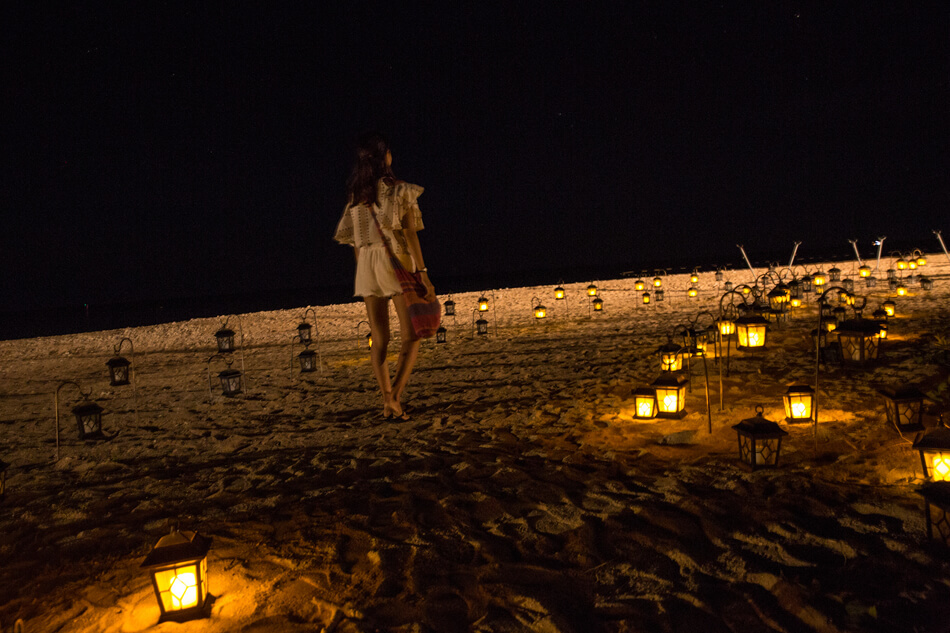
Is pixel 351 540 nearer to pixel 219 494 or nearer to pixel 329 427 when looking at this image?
pixel 219 494

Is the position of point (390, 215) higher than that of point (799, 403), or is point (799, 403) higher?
point (390, 215)

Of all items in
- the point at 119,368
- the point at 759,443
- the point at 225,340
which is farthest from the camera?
the point at 225,340

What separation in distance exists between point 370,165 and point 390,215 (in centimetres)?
55

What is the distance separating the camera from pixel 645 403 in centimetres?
619

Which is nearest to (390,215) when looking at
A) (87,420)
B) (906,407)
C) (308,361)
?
(87,420)

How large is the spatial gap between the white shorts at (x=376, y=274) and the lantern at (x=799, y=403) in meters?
3.91

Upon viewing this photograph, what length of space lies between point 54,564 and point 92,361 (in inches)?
617

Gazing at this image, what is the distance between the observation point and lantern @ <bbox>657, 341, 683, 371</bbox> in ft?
22.3

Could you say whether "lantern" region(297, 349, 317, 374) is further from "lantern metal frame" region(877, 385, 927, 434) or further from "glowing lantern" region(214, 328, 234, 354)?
"lantern metal frame" region(877, 385, 927, 434)

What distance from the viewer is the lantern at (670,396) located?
20.0ft

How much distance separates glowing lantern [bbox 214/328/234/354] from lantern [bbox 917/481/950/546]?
9839mm

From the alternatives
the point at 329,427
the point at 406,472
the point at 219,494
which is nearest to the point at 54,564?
the point at 219,494

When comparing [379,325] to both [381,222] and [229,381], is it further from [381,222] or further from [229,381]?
[229,381]

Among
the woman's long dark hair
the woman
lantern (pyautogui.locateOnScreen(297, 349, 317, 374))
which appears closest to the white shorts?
the woman
